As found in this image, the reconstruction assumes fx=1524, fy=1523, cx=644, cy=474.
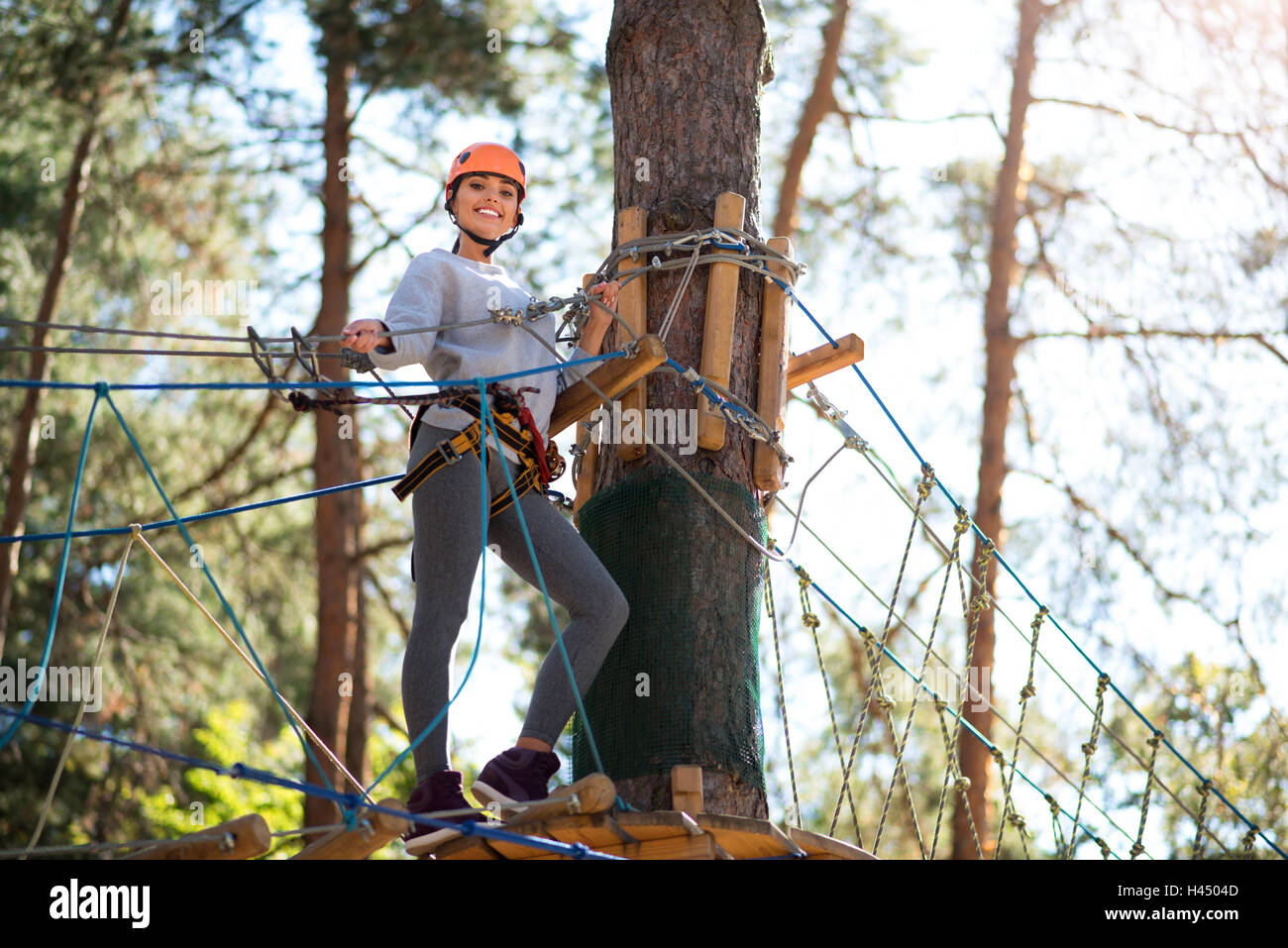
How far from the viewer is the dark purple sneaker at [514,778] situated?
9.74 feet

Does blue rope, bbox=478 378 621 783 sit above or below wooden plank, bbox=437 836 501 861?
above

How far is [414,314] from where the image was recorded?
10.5ft

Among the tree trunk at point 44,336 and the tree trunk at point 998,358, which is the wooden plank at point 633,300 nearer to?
the tree trunk at point 998,358

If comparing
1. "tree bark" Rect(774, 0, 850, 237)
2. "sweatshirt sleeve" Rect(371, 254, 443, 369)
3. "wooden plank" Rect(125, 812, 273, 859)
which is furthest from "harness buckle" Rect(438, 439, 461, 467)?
"tree bark" Rect(774, 0, 850, 237)

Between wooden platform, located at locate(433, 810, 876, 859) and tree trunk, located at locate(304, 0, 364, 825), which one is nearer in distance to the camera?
wooden platform, located at locate(433, 810, 876, 859)

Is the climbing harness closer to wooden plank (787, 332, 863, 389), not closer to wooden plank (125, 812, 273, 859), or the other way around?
wooden plank (787, 332, 863, 389)

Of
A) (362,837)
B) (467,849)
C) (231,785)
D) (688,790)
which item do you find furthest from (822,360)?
(231,785)

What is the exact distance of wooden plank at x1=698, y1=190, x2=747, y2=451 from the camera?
3.44 meters

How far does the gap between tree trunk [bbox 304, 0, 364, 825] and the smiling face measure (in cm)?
490

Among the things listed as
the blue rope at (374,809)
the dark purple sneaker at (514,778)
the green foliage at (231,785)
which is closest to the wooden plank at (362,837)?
the blue rope at (374,809)
